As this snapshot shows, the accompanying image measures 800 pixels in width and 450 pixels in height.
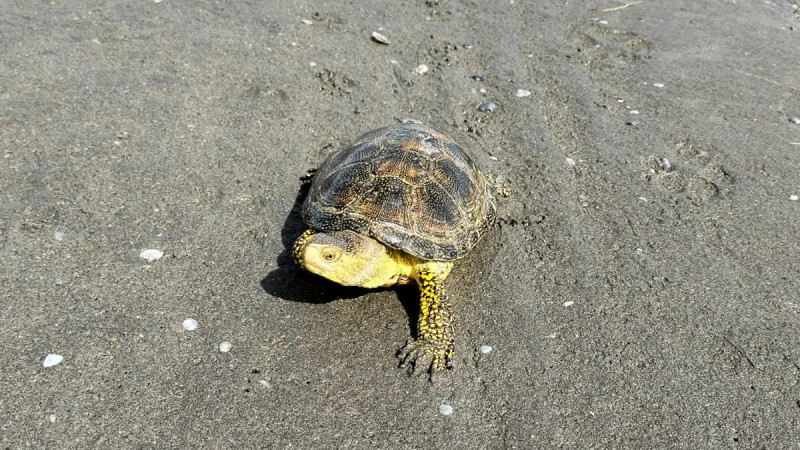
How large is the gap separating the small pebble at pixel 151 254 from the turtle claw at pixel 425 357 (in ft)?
6.22

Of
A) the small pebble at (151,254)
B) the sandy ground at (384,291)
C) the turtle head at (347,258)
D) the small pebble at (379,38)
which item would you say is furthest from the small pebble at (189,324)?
the small pebble at (379,38)

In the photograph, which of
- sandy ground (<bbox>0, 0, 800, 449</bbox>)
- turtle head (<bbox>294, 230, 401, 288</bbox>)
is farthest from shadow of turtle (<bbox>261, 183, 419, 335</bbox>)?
Answer: turtle head (<bbox>294, 230, 401, 288</bbox>)

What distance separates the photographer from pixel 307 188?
4648 millimetres

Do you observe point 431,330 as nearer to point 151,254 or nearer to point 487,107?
point 151,254

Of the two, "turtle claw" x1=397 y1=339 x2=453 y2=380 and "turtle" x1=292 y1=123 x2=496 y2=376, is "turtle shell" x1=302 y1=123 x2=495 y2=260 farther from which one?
"turtle claw" x1=397 y1=339 x2=453 y2=380

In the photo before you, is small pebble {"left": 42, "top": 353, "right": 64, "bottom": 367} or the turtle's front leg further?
the turtle's front leg

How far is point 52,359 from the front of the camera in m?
3.13

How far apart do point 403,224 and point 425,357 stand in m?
0.87

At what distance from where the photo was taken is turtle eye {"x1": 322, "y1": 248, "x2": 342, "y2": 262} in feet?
10.9

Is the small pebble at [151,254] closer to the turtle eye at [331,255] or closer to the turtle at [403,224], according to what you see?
the turtle at [403,224]

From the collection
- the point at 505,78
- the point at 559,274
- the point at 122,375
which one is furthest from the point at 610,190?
the point at 122,375

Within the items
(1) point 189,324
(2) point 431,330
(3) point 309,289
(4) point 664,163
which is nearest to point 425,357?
(2) point 431,330

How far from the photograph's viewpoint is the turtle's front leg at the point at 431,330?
3312 millimetres

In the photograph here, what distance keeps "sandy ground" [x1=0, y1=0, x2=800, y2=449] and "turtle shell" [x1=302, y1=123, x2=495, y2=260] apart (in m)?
0.44
